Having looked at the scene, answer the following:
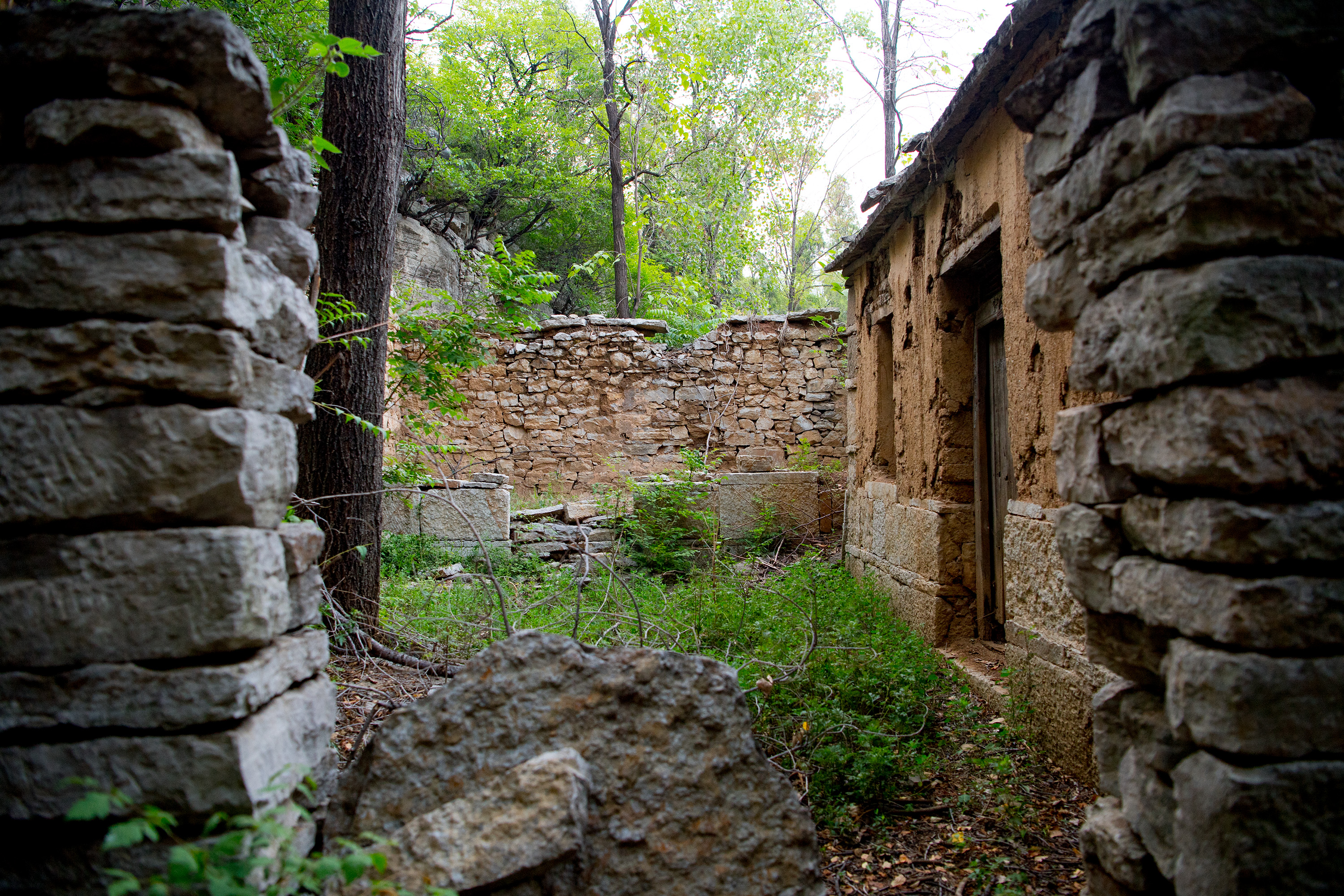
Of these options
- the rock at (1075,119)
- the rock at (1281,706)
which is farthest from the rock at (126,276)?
the rock at (1281,706)

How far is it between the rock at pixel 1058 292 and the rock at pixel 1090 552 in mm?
509

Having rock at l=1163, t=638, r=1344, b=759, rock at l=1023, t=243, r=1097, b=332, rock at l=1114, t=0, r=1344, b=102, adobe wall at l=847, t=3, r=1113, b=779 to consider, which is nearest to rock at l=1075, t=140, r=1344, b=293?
rock at l=1114, t=0, r=1344, b=102

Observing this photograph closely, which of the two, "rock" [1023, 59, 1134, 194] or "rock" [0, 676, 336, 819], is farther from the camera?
"rock" [1023, 59, 1134, 194]

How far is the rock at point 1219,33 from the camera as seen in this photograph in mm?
1544

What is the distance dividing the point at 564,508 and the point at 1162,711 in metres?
6.86

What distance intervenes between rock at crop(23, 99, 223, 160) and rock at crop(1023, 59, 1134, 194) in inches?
81.7

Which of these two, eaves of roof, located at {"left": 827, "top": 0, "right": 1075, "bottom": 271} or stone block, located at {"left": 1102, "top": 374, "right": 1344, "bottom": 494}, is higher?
eaves of roof, located at {"left": 827, "top": 0, "right": 1075, "bottom": 271}

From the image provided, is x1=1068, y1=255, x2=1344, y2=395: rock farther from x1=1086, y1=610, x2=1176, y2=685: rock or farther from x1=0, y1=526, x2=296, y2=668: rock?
x1=0, y1=526, x2=296, y2=668: rock

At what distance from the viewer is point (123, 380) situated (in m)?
1.63

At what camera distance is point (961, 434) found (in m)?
4.85

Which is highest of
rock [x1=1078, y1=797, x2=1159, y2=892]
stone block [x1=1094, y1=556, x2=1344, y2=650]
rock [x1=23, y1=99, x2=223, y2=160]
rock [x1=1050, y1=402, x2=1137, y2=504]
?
rock [x1=23, y1=99, x2=223, y2=160]

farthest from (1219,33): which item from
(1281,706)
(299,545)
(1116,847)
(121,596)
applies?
(121,596)

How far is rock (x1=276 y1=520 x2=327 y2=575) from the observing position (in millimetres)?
1930

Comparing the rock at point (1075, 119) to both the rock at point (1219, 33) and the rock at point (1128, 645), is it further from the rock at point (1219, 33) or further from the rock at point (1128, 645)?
the rock at point (1128, 645)
